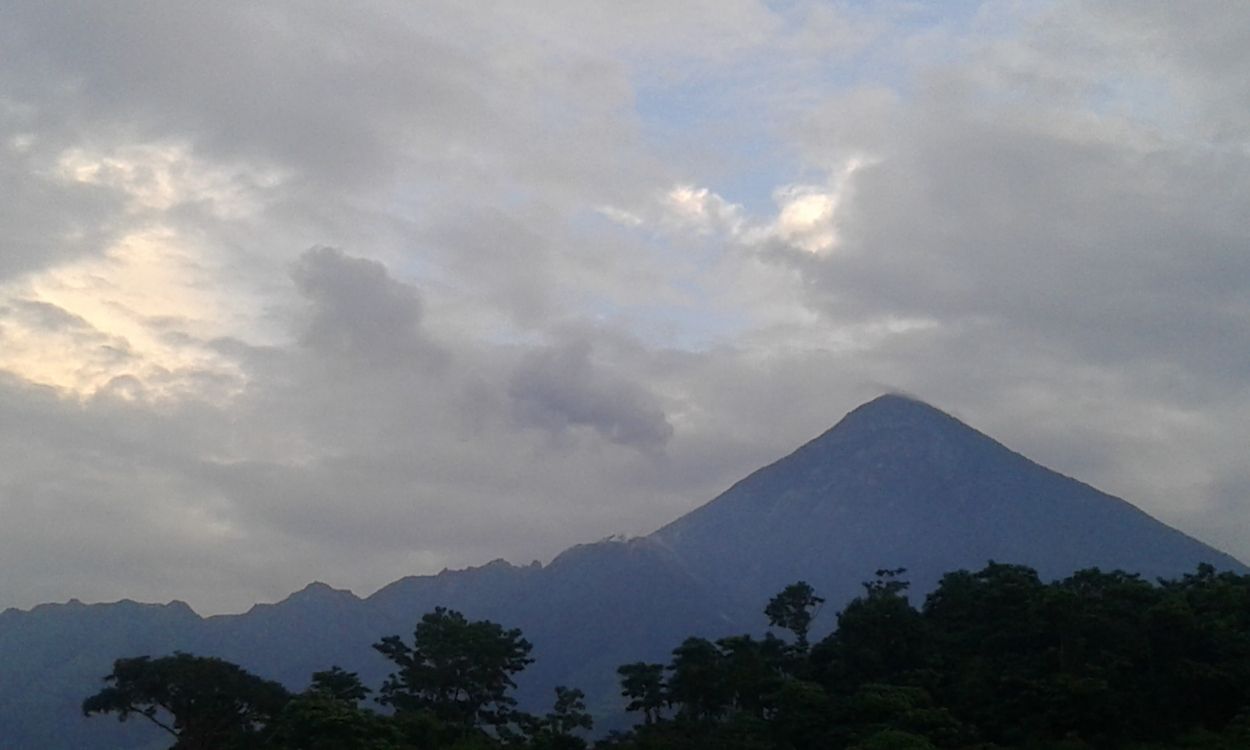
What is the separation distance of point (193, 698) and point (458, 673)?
1243cm

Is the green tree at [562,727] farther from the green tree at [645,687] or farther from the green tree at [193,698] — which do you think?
the green tree at [193,698]

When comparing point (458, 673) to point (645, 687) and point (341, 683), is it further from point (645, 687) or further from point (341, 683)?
point (645, 687)

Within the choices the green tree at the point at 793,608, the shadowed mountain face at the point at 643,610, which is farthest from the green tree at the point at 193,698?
the shadowed mountain face at the point at 643,610

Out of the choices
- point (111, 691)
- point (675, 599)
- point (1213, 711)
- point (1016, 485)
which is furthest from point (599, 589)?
point (1213, 711)

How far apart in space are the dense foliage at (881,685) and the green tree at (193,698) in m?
0.09

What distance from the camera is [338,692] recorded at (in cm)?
5478

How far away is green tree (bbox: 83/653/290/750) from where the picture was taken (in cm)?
5522

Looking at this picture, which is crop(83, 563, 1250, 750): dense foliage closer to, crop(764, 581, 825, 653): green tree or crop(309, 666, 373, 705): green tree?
crop(309, 666, 373, 705): green tree

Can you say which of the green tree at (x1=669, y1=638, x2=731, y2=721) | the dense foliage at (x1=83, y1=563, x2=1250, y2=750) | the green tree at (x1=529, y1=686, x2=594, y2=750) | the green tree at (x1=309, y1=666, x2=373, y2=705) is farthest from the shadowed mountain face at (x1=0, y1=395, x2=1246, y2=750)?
the green tree at (x1=669, y1=638, x2=731, y2=721)

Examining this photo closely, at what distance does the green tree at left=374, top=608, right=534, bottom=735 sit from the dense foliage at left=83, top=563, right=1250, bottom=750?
0.33 feet

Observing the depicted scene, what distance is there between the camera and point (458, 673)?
5769 centimetres

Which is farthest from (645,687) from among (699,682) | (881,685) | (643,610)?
(643,610)

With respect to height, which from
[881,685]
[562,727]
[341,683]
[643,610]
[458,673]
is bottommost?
[562,727]

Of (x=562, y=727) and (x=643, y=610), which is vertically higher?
(x=643, y=610)
